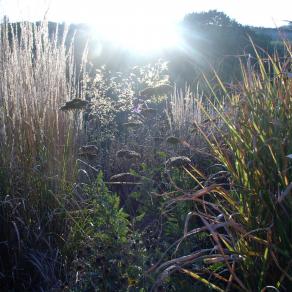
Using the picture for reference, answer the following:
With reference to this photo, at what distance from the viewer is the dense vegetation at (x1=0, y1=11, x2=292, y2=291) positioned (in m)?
2.24

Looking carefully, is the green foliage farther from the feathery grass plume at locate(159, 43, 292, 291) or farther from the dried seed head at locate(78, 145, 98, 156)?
the dried seed head at locate(78, 145, 98, 156)

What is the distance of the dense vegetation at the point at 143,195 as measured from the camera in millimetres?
2244

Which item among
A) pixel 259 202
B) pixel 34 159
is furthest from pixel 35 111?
pixel 259 202

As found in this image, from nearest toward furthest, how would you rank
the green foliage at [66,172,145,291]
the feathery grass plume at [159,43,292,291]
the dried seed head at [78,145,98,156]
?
1. the feathery grass plume at [159,43,292,291]
2. the green foliage at [66,172,145,291]
3. the dried seed head at [78,145,98,156]

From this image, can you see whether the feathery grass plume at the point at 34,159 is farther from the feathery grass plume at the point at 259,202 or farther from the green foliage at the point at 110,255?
the feathery grass plume at the point at 259,202

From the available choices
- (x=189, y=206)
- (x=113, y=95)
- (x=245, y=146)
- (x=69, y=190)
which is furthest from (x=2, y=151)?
(x=113, y=95)

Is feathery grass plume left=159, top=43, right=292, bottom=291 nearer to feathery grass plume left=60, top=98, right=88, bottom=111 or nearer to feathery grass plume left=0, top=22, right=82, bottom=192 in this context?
→ feathery grass plume left=60, top=98, right=88, bottom=111

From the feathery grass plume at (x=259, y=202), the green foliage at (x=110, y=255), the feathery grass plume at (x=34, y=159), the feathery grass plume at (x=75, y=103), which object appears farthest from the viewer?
the feathery grass plume at (x=75, y=103)

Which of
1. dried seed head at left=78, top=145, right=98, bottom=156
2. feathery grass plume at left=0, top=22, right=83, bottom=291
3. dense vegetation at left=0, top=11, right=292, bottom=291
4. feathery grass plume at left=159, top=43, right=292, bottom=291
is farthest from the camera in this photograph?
dried seed head at left=78, top=145, right=98, bottom=156

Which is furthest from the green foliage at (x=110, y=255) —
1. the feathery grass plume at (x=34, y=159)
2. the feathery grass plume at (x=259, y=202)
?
the feathery grass plume at (x=34, y=159)

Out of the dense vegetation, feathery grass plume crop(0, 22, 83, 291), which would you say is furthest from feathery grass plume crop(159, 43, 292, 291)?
feathery grass plume crop(0, 22, 83, 291)

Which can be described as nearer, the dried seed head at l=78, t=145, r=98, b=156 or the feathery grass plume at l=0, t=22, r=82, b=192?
the feathery grass plume at l=0, t=22, r=82, b=192

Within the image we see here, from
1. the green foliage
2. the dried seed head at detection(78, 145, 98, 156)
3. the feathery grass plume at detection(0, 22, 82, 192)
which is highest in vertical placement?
the feathery grass plume at detection(0, 22, 82, 192)

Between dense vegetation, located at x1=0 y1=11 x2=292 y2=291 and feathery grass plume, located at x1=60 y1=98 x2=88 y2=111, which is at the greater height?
feathery grass plume, located at x1=60 y1=98 x2=88 y2=111
